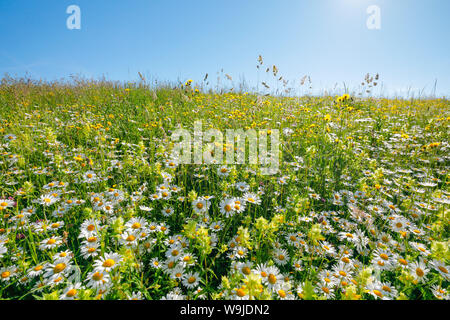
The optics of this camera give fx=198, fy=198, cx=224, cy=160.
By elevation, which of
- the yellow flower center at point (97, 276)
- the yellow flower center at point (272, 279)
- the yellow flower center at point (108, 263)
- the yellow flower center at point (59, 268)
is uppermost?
the yellow flower center at point (108, 263)

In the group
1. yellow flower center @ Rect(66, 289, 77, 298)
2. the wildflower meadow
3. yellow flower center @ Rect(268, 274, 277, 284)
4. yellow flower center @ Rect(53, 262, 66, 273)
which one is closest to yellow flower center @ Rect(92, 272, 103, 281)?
the wildflower meadow

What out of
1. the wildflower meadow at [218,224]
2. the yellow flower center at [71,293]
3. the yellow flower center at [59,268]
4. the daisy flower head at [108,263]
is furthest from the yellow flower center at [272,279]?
the yellow flower center at [59,268]

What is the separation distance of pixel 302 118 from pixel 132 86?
21.8 feet

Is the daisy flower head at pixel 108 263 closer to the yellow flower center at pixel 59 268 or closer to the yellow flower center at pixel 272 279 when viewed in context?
the yellow flower center at pixel 59 268

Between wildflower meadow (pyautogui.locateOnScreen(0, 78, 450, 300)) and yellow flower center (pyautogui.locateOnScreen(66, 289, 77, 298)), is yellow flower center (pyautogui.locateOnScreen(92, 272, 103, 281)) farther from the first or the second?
yellow flower center (pyautogui.locateOnScreen(66, 289, 77, 298))

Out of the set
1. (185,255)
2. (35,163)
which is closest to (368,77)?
(185,255)

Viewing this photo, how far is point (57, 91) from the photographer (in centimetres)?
693

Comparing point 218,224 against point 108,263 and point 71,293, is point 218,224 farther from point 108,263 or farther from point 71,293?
point 71,293

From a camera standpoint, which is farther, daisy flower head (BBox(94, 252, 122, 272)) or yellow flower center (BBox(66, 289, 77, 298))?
daisy flower head (BBox(94, 252, 122, 272))

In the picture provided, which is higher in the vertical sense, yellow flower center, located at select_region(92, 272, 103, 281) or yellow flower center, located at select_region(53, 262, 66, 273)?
yellow flower center, located at select_region(92, 272, 103, 281)

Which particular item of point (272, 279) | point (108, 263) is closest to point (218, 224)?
point (272, 279)

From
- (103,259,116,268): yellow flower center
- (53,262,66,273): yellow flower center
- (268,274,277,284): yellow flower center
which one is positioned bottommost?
(268,274,277,284): yellow flower center

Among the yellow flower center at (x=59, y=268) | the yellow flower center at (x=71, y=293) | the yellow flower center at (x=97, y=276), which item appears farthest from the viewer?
the yellow flower center at (x=59, y=268)
